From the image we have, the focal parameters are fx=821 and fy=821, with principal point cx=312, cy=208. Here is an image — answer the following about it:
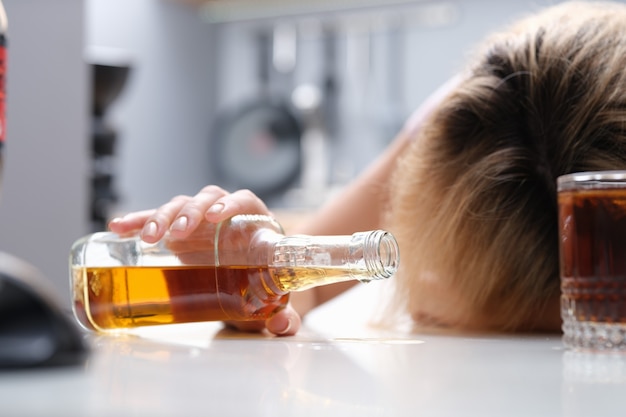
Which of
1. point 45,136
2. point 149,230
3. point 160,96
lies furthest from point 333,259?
point 160,96

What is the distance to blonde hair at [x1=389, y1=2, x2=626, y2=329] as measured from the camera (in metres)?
0.73

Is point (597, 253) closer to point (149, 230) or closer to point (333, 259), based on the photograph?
point (333, 259)

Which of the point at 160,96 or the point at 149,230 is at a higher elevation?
the point at 160,96

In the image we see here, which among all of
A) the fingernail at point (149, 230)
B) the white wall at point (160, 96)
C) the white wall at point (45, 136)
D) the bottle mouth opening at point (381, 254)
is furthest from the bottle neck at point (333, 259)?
the white wall at point (160, 96)

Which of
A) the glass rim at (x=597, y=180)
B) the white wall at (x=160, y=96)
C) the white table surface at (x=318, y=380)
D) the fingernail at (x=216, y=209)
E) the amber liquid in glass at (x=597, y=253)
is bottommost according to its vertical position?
the white table surface at (x=318, y=380)

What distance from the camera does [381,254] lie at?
0.54 metres

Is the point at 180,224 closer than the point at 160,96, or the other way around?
the point at 180,224

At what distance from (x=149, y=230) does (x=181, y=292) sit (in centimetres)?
5

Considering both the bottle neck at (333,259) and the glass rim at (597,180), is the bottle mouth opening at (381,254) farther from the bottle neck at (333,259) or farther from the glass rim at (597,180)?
the glass rim at (597,180)

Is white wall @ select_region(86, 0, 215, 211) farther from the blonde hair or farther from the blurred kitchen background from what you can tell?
the blonde hair

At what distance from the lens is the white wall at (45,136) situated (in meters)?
1.13

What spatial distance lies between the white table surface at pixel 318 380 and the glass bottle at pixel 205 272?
2cm

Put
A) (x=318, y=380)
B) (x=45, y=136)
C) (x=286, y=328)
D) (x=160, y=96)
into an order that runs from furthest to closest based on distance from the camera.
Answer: (x=160, y=96) → (x=45, y=136) → (x=286, y=328) → (x=318, y=380)

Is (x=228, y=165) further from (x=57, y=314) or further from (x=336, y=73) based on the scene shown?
(x=57, y=314)
